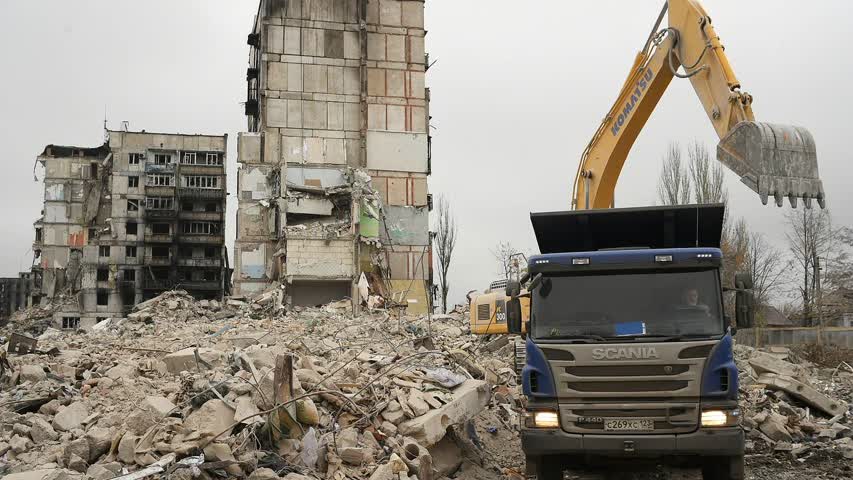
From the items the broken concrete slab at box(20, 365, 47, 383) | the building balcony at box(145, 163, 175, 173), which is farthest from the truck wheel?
the building balcony at box(145, 163, 175, 173)

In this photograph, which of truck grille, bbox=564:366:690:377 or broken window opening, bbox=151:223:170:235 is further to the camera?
broken window opening, bbox=151:223:170:235

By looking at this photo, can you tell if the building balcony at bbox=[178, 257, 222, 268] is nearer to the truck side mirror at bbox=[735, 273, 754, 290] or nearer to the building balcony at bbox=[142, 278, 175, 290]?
the building balcony at bbox=[142, 278, 175, 290]

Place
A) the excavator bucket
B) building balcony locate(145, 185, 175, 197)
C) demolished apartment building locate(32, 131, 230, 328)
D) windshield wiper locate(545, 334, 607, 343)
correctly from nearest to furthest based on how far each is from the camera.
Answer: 1. windshield wiper locate(545, 334, 607, 343)
2. the excavator bucket
3. demolished apartment building locate(32, 131, 230, 328)
4. building balcony locate(145, 185, 175, 197)

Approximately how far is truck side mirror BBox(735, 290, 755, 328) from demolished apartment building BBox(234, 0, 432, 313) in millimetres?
31867

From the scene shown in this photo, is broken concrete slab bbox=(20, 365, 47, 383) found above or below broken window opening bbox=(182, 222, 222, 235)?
below

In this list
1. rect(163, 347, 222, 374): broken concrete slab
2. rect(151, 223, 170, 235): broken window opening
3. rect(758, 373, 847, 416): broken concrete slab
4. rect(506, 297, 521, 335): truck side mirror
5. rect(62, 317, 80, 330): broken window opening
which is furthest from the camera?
rect(151, 223, 170, 235): broken window opening

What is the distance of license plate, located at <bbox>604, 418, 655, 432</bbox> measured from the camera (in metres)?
7.79

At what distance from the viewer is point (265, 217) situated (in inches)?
1670

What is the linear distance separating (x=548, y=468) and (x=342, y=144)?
1525 inches

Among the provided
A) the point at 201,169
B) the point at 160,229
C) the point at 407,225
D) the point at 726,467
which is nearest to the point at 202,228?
the point at 160,229

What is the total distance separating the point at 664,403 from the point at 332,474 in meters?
3.60

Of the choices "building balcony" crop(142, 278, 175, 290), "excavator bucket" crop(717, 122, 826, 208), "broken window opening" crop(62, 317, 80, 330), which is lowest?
"broken window opening" crop(62, 317, 80, 330)

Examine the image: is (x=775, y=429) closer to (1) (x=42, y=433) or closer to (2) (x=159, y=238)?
(1) (x=42, y=433)

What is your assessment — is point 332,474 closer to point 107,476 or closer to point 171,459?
point 171,459
